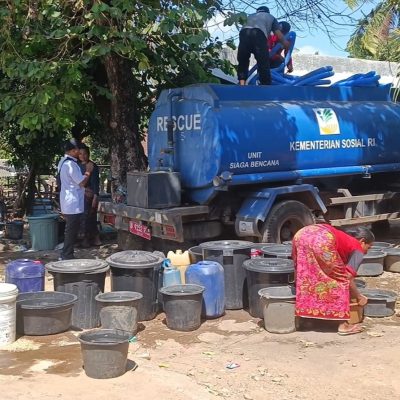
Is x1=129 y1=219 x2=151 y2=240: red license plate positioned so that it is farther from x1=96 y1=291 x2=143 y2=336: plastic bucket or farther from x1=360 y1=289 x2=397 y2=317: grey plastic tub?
x1=360 y1=289 x2=397 y2=317: grey plastic tub

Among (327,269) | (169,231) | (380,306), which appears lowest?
(380,306)

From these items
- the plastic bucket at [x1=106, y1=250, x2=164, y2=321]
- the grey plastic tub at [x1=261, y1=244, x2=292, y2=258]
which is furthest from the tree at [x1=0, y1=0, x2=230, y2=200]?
the plastic bucket at [x1=106, y1=250, x2=164, y2=321]

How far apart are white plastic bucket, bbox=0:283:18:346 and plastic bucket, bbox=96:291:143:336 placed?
30.8 inches

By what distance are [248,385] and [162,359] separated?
3.13 feet

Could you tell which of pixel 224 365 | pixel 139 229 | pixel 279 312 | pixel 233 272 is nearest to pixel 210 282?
pixel 233 272

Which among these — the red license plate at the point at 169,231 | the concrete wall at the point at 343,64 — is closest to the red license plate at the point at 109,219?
the red license plate at the point at 169,231

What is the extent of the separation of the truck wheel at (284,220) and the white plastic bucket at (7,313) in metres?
3.80

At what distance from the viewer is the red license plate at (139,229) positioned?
8594 mm

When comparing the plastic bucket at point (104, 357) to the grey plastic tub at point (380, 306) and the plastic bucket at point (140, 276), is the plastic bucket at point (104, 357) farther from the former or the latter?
the grey plastic tub at point (380, 306)

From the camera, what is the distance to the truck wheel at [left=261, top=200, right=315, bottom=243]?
8555 millimetres

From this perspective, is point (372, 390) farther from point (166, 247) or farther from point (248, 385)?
point (166, 247)

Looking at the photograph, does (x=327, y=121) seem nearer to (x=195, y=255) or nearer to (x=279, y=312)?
(x=195, y=255)

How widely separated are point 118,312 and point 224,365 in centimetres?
123

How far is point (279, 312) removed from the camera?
6.11 metres
